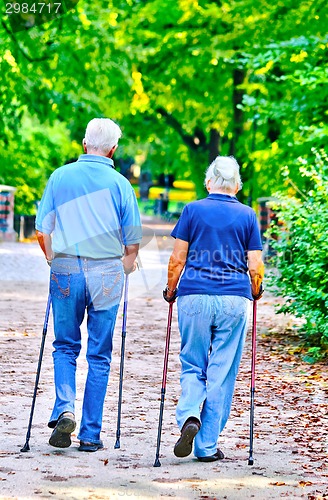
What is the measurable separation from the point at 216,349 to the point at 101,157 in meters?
1.31

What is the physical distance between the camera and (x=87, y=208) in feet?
22.7

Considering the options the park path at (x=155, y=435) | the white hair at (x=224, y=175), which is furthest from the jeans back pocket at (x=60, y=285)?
the white hair at (x=224, y=175)

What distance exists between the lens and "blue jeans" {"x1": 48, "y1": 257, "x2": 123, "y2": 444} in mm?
6871

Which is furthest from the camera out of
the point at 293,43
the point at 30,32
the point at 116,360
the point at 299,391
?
the point at 30,32

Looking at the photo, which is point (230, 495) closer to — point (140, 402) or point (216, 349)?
point (216, 349)

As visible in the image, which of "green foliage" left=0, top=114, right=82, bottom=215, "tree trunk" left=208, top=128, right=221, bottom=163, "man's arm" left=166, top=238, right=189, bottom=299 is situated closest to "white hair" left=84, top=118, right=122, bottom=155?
"man's arm" left=166, top=238, right=189, bottom=299

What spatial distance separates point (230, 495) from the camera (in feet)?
19.3

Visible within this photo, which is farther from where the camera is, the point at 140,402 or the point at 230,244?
Answer: the point at 140,402

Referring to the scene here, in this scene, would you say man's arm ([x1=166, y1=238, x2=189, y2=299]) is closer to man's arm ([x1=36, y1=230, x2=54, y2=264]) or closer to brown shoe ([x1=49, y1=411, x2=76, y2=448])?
man's arm ([x1=36, y1=230, x2=54, y2=264])

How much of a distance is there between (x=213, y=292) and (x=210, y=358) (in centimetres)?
40

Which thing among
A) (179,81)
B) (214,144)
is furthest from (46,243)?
(214,144)

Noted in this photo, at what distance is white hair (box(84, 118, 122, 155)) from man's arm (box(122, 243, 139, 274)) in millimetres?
593

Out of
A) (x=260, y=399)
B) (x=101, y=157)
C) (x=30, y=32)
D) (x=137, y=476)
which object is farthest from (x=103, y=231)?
(x=30, y=32)

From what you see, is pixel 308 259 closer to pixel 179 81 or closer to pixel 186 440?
pixel 186 440
